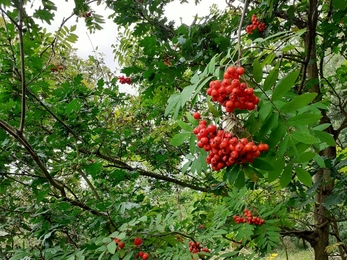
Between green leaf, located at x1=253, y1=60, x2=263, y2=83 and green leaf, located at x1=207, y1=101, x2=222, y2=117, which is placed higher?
green leaf, located at x1=253, y1=60, x2=263, y2=83

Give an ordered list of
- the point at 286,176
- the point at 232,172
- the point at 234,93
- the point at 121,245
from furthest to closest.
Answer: the point at 121,245 → the point at 286,176 → the point at 232,172 → the point at 234,93

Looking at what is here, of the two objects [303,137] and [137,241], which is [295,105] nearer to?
[303,137]

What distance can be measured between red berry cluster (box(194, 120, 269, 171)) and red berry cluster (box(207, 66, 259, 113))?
0.09 meters

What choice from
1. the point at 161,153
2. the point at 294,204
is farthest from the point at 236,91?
the point at 161,153

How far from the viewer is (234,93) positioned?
34.6 inches

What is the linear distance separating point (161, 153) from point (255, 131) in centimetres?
238

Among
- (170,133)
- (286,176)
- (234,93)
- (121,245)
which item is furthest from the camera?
(170,133)

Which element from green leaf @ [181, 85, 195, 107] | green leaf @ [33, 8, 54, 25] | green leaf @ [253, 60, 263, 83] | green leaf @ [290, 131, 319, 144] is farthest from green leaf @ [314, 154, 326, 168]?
green leaf @ [33, 8, 54, 25]

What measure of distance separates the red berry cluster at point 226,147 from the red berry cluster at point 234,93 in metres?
0.09

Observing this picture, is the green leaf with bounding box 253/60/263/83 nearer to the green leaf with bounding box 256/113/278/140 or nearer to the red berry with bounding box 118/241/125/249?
the green leaf with bounding box 256/113/278/140

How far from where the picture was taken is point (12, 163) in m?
1.98

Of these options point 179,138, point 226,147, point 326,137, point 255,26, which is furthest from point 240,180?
point 255,26

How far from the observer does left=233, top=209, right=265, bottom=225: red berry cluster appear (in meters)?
2.54

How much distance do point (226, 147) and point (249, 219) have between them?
1.91 meters
